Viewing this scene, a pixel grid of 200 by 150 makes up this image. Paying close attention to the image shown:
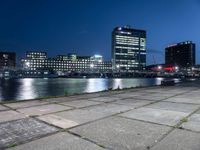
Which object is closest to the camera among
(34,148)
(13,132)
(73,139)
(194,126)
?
(34,148)

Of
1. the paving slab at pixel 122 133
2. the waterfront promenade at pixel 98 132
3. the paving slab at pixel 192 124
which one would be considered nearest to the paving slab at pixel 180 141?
the waterfront promenade at pixel 98 132

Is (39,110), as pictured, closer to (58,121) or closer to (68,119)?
(68,119)

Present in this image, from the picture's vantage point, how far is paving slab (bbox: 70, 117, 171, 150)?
5.39m

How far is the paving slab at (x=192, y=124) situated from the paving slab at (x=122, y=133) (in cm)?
73

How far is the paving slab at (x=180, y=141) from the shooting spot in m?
5.15

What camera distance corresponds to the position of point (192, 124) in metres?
7.36

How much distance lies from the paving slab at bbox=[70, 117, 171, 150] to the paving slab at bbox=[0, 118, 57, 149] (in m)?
1.02

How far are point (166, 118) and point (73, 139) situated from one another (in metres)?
4.37

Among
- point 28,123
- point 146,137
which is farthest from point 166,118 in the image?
point 28,123

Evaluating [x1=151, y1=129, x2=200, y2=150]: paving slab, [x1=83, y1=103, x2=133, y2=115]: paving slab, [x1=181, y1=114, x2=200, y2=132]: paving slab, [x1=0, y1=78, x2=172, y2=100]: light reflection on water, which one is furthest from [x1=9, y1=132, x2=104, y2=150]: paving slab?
[x1=0, y1=78, x2=172, y2=100]: light reflection on water

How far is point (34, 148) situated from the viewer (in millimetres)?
5113

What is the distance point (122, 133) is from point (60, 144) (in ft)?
6.45

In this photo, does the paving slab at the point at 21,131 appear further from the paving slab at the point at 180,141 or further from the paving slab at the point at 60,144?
the paving slab at the point at 180,141

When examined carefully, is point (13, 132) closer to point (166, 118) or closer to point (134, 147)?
point (134, 147)
